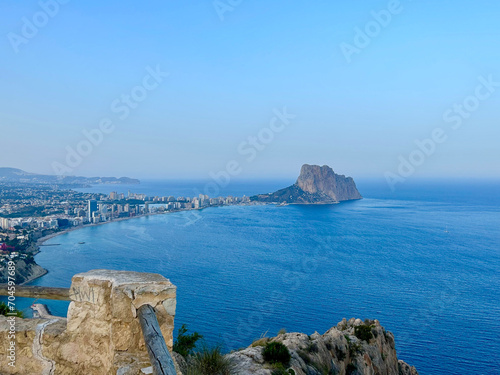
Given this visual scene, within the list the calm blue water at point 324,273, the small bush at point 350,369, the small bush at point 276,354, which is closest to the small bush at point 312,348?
the small bush at point 276,354

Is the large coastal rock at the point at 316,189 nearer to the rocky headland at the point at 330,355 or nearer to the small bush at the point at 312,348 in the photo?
the rocky headland at the point at 330,355

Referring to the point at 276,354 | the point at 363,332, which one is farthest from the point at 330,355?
the point at 363,332

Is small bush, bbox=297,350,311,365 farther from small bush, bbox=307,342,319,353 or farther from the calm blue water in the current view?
the calm blue water

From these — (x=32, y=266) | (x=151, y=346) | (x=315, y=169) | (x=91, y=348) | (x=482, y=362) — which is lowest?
(x=482, y=362)

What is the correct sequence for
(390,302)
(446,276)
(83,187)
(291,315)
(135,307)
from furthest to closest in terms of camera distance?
(83,187), (446,276), (390,302), (291,315), (135,307)

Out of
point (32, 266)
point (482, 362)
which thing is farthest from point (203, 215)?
point (482, 362)

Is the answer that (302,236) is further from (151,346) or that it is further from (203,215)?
(151,346)

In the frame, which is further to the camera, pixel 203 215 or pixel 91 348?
pixel 203 215

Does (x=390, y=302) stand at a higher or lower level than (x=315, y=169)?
lower

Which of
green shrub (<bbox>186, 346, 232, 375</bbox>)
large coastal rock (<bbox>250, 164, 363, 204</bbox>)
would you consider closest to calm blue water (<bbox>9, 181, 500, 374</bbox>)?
green shrub (<bbox>186, 346, 232, 375</bbox>)
